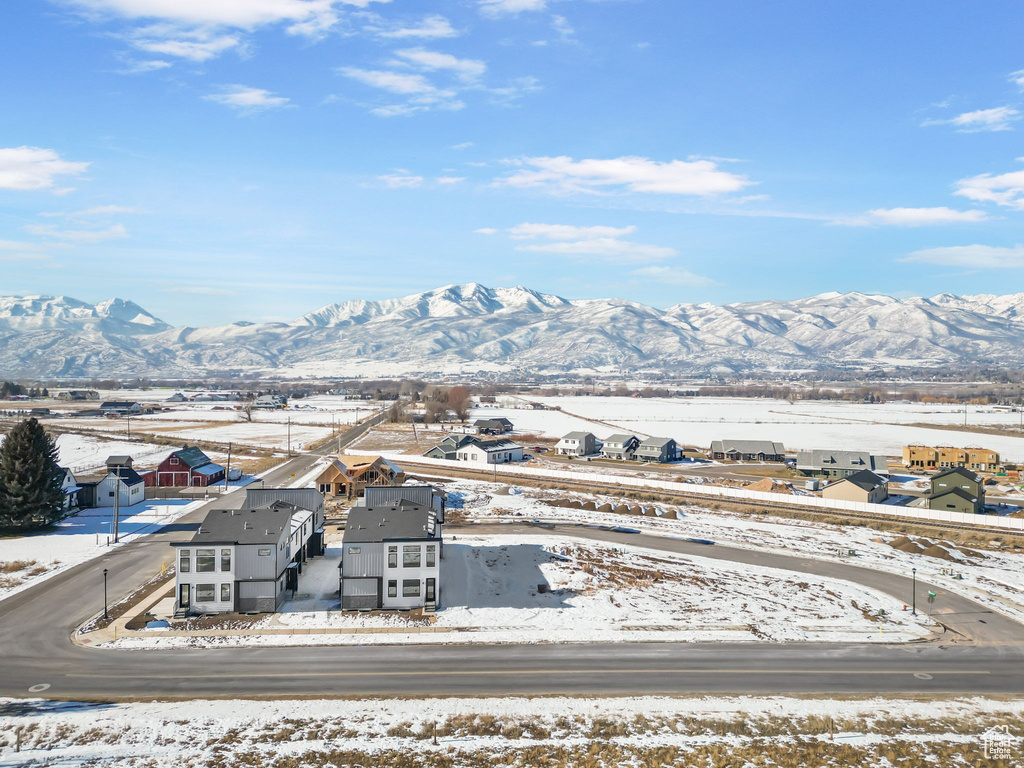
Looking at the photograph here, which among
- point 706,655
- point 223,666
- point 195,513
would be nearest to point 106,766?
point 223,666

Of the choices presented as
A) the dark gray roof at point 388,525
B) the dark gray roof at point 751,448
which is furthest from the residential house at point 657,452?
the dark gray roof at point 388,525

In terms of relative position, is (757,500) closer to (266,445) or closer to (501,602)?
(501,602)

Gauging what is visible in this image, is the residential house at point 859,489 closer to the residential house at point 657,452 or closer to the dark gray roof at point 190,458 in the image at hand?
the residential house at point 657,452

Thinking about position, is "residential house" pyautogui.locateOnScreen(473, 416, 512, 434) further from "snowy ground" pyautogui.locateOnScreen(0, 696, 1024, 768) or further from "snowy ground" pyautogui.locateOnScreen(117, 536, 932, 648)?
"snowy ground" pyautogui.locateOnScreen(0, 696, 1024, 768)

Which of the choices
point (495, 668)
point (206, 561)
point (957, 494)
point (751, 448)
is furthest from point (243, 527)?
point (751, 448)

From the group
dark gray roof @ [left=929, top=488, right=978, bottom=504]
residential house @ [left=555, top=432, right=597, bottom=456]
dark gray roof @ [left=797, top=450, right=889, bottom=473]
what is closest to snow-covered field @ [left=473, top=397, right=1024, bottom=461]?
dark gray roof @ [left=797, top=450, right=889, bottom=473]

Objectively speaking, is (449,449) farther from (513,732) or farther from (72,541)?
(513,732)
